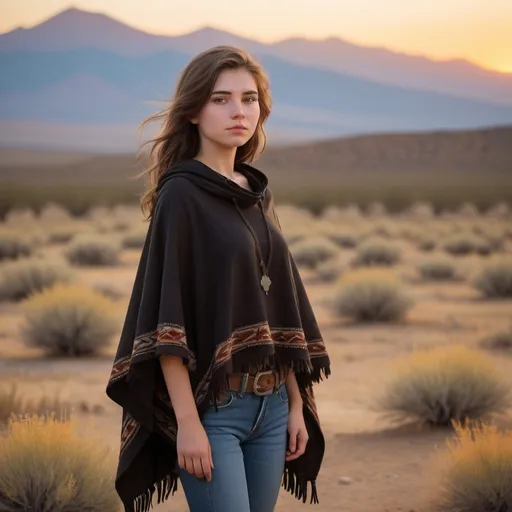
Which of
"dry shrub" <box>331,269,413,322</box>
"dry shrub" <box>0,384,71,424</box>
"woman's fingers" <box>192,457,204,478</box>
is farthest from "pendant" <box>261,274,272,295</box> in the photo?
"dry shrub" <box>331,269,413,322</box>

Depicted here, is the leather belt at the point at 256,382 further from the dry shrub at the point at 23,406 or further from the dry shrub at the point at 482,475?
the dry shrub at the point at 23,406

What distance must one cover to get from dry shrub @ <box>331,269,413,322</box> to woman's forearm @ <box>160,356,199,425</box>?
44.2 feet

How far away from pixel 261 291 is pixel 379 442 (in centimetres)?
512

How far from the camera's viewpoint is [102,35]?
609 ft

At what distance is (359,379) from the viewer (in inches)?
468

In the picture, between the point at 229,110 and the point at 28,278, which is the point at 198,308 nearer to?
the point at 229,110

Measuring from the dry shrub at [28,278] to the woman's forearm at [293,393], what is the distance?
626 inches

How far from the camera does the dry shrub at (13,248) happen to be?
2880 centimetres

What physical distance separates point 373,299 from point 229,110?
13.5 m

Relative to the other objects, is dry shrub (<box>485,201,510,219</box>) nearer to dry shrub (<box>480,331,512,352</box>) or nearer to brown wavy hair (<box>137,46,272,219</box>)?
dry shrub (<box>480,331,512,352</box>)

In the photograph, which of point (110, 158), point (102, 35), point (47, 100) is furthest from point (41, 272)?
point (102, 35)

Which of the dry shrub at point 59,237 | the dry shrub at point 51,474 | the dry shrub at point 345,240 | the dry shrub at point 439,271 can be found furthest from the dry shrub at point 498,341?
the dry shrub at point 59,237

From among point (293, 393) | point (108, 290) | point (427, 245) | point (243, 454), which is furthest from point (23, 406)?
point (427, 245)

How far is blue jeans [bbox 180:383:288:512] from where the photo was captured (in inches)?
135
